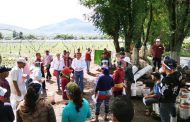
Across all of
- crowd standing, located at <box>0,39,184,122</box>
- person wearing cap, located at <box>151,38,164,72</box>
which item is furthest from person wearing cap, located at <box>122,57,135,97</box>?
person wearing cap, located at <box>151,38,164,72</box>

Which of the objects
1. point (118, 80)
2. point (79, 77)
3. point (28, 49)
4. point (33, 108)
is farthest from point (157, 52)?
point (28, 49)

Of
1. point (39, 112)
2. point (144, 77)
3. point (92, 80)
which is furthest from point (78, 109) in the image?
point (92, 80)

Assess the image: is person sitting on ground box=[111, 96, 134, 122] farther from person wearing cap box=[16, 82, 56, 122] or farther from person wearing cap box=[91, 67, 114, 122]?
person wearing cap box=[91, 67, 114, 122]

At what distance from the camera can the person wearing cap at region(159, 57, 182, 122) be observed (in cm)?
824

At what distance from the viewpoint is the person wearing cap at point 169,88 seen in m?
8.24

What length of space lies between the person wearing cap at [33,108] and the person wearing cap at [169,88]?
357 centimetres

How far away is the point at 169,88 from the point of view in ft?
27.3

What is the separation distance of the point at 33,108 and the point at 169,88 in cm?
395

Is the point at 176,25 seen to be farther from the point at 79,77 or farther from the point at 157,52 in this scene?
the point at 79,77

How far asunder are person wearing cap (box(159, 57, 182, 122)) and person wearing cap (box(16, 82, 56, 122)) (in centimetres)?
357

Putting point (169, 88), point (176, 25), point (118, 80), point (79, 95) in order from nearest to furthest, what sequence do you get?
point (79, 95) → point (169, 88) → point (118, 80) → point (176, 25)

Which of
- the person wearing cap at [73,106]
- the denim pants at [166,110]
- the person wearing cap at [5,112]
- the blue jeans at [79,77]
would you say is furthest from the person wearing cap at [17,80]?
the blue jeans at [79,77]

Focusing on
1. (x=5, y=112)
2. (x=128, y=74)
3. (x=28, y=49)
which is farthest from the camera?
(x=28, y=49)

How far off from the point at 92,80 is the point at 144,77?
3.65m
